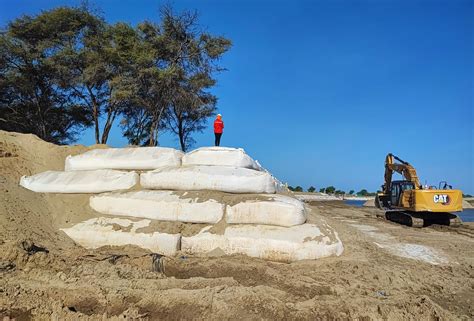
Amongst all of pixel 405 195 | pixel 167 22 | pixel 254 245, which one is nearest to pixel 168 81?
pixel 167 22

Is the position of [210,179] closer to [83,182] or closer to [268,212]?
A: [268,212]

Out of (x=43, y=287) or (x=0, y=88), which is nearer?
(x=43, y=287)

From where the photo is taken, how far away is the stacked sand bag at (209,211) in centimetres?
493

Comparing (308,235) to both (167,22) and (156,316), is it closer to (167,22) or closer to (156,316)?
(156,316)

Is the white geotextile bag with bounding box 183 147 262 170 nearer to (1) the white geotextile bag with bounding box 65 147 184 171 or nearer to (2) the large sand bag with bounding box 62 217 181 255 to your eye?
(1) the white geotextile bag with bounding box 65 147 184 171

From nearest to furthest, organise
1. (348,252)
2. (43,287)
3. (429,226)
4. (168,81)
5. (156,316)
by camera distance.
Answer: (156,316), (43,287), (348,252), (429,226), (168,81)

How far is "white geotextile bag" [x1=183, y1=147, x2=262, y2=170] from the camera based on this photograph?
6.18 metres

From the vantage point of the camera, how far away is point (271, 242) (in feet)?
15.9

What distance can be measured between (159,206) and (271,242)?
1783mm

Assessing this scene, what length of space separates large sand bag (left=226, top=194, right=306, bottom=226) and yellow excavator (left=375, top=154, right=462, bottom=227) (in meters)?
7.22

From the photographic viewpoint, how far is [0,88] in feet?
52.1

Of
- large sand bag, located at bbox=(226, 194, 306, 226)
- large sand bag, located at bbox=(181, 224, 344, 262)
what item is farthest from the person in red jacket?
large sand bag, located at bbox=(181, 224, 344, 262)

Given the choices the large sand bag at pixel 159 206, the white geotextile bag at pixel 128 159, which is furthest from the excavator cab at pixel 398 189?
the large sand bag at pixel 159 206

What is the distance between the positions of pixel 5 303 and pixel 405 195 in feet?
36.8
